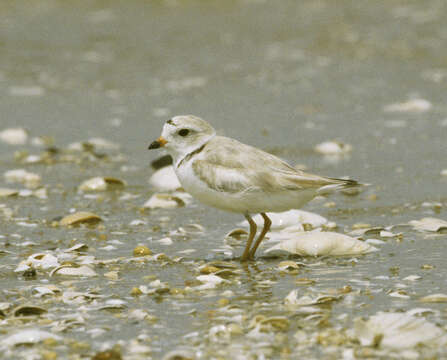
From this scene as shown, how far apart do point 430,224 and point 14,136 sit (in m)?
5.22

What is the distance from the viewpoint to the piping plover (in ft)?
17.6

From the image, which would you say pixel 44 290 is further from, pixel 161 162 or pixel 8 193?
pixel 161 162

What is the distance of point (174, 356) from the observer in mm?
3627

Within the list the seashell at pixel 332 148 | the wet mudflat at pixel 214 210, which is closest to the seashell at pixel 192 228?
the wet mudflat at pixel 214 210

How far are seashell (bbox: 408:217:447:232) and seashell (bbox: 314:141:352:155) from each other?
2.70 m

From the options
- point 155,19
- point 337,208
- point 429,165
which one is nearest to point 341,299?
point 337,208

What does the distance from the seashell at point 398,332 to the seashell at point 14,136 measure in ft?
21.0

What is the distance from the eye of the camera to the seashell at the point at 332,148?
344 inches

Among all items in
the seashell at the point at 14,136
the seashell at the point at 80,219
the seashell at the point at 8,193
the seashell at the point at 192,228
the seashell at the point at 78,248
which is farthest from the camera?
the seashell at the point at 14,136

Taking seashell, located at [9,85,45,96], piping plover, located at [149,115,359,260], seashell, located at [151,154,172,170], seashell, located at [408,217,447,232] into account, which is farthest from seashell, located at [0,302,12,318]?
seashell, located at [9,85,45,96]

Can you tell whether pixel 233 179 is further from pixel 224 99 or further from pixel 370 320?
pixel 224 99

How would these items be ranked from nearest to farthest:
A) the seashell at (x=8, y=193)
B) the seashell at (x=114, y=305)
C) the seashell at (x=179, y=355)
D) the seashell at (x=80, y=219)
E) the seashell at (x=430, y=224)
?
the seashell at (x=179, y=355) → the seashell at (x=114, y=305) → the seashell at (x=430, y=224) → the seashell at (x=80, y=219) → the seashell at (x=8, y=193)

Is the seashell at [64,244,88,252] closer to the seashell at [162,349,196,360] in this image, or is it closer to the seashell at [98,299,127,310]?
the seashell at [98,299,127,310]

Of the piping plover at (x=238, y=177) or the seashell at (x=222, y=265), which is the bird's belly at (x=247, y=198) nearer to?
the piping plover at (x=238, y=177)
